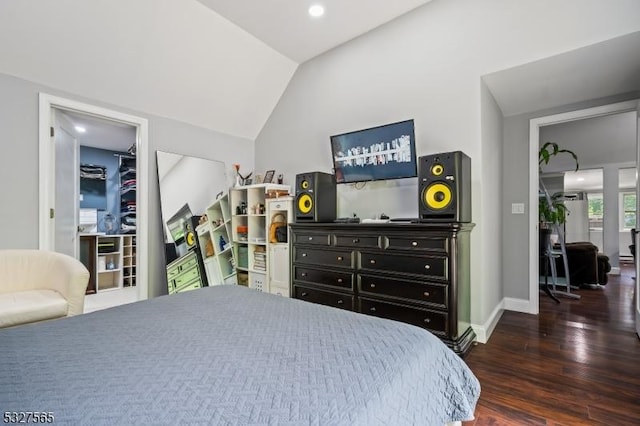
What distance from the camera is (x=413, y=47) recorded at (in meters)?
2.93

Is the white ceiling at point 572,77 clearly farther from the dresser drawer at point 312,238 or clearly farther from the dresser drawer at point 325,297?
the dresser drawer at point 325,297

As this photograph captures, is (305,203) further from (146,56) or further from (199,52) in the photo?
(146,56)

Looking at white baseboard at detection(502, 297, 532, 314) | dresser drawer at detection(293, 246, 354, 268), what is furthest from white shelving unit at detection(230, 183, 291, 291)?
white baseboard at detection(502, 297, 532, 314)

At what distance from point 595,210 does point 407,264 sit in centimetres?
984

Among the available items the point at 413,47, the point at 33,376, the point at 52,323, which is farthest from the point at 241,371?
the point at 413,47

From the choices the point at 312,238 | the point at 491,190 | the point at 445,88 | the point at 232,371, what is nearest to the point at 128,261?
the point at 312,238

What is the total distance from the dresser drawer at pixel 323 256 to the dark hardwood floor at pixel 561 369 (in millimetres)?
1208

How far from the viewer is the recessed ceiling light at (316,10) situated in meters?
2.81

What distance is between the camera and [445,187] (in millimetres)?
2299

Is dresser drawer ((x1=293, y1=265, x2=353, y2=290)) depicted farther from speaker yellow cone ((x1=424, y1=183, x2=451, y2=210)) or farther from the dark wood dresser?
speaker yellow cone ((x1=424, y1=183, x2=451, y2=210))

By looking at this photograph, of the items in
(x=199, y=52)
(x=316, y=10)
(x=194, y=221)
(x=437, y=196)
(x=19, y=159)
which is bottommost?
(x=194, y=221)

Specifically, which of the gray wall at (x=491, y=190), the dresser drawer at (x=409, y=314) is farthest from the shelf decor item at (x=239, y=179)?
the gray wall at (x=491, y=190)

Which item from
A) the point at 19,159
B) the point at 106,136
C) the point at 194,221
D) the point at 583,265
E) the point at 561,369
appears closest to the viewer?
the point at 561,369

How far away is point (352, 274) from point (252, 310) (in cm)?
149
